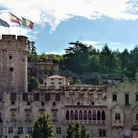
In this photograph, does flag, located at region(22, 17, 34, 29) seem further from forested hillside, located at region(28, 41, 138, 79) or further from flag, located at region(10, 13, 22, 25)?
forested hillside, located at region(28, 41, 138, 79)

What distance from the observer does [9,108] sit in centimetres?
4616

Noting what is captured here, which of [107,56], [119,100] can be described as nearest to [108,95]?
[119,100]

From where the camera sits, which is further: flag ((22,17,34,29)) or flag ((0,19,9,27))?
flag ((22,17,34,29))

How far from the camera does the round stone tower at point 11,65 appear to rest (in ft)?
161

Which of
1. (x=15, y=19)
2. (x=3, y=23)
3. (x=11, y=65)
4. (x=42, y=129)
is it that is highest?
(x=15, y=19)

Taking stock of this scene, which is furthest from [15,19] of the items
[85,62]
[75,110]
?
[85,62]

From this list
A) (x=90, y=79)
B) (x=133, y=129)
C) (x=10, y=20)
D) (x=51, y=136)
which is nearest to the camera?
(x=51, y=136)

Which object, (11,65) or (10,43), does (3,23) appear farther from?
(11,65)

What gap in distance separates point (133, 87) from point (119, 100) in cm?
318

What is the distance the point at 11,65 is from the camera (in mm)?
49219

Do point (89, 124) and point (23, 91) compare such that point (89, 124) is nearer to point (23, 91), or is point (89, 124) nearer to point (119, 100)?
point (119, 100)

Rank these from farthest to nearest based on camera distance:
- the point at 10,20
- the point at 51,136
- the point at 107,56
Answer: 1. the point at 107,56
2. the point at 10,20
3. the point at 51,136

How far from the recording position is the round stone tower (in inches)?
1928

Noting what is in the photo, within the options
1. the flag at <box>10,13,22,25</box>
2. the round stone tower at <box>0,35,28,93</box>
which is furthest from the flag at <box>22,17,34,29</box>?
the round stone tower at <box>0,35,28,93</box>
